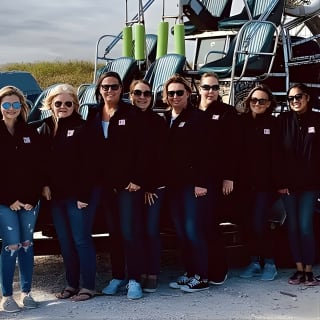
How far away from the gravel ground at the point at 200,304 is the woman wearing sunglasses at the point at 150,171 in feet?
0.87

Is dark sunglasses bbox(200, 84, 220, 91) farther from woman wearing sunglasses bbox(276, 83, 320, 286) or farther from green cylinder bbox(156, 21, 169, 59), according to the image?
green cylinder bbox(156, 21, 169, 59)

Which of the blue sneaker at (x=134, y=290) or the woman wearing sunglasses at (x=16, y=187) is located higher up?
the woman wearing sunglasses at (x=16, y=187)

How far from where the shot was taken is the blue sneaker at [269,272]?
527 cm

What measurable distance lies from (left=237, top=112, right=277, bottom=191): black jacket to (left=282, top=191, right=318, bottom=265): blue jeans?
0.69 ft

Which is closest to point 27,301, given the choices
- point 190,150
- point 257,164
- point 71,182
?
point 71,182

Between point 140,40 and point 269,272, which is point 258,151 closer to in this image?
point 269,272

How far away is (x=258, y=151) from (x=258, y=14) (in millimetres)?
3639

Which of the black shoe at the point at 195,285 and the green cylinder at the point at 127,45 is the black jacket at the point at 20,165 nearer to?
the black shoe at the point at 195,285

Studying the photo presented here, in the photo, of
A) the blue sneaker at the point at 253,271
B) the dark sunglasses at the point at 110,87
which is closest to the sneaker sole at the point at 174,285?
the blue sneaker at the point at 253,271

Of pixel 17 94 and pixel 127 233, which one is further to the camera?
pixel 127 233

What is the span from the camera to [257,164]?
510 cm

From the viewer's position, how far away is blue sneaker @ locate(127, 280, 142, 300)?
479 centimetres

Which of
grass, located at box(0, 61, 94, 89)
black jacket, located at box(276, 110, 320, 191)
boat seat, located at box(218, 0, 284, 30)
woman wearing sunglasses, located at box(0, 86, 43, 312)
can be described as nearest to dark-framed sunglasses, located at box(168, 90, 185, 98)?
black jacket, located at box(276, 110, 320, 191)

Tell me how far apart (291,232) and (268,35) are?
2.61 m
